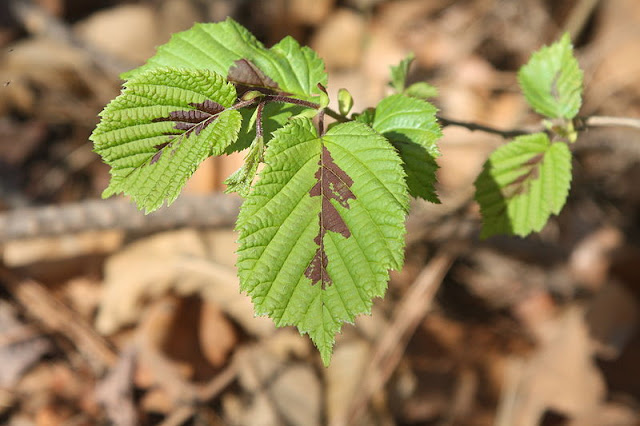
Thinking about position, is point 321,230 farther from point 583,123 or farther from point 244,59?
point 583,123

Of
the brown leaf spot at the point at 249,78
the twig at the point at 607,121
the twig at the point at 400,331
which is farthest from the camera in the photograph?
the twig at the point at 400,331

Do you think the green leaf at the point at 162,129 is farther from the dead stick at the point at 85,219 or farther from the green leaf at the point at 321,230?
the dead stick at the point at 85,219

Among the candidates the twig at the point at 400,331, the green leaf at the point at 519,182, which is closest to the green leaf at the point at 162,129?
the green leaf at the point at 519,182

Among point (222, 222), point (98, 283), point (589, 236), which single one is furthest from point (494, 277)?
point (98, 283)

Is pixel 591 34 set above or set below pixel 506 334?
above

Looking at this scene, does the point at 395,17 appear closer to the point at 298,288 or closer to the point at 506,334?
the point at 506,334

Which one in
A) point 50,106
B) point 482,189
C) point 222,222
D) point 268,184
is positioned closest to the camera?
point 268,184
